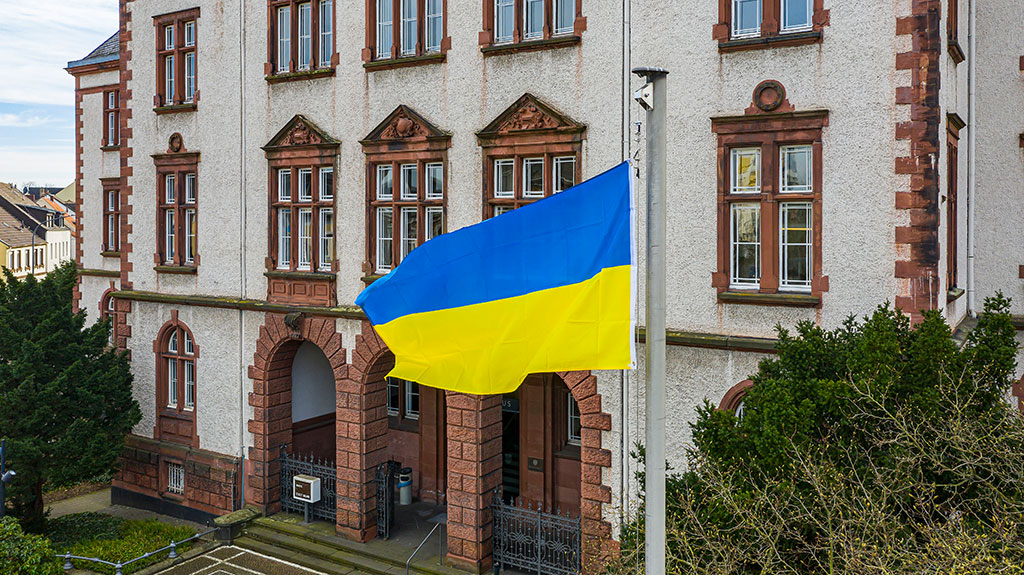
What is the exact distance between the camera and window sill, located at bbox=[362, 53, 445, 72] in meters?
17.4

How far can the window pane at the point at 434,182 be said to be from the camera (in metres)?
17.7

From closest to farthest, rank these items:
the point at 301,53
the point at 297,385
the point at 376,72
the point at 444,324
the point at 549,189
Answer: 1. the point at 444,324
2. the point at 549,189
3. the point at 376,72
4. the point at 301,53
5. the point at 297,385

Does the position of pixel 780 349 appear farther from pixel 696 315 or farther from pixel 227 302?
pixel 227 302

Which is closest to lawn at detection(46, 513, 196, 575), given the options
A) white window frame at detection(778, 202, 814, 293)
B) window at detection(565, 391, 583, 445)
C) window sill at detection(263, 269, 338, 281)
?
window sill at detection(263, 269, 338, 281)

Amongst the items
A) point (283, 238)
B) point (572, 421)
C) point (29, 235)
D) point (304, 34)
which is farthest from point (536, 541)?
point (29, 235)

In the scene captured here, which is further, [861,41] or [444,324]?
[861,41]

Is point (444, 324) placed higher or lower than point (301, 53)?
lower

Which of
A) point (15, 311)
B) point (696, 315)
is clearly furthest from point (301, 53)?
point (696, 315)

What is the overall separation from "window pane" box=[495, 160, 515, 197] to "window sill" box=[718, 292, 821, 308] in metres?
4.78

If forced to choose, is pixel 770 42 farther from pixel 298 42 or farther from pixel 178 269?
pixel 178 269

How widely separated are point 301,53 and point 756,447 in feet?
47.8

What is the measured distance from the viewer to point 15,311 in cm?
2098

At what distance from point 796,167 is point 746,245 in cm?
149

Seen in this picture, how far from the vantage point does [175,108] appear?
2188 cm
